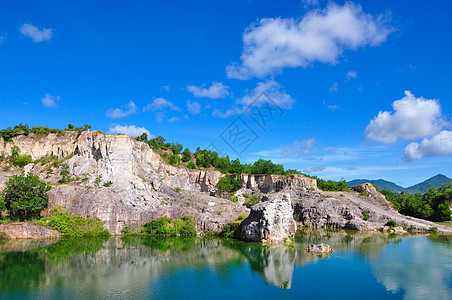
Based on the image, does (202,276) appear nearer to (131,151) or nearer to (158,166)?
(131,151)

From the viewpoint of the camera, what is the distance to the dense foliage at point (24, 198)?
→ 124 ft

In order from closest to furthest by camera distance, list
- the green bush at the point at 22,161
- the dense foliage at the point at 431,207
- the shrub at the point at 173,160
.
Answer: the green bush at the point at 22,161, the dense foliage at the point at 431,207, the shrub at the point at 173,160

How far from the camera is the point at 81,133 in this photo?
56688mm

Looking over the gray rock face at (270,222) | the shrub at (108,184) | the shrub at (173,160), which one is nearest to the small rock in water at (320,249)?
the gray rock face at (270,222)

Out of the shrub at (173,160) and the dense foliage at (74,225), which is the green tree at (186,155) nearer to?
the shrub at (173,160)

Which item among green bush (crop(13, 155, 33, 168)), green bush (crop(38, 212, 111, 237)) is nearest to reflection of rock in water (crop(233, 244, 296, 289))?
green bush (crop(38, 212, 111, 237))

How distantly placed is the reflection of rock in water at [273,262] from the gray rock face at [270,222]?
2079 millimetres

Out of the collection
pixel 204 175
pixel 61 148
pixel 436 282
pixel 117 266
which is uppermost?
pixel 61 148

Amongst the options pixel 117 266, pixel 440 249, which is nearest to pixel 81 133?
pixel 117 266

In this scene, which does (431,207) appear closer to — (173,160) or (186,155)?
(186,155)

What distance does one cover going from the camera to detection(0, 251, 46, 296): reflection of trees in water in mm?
20844

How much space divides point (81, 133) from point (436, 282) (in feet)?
185

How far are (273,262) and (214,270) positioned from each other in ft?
22.0

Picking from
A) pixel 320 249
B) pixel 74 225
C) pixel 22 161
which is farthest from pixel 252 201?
pixel 22 161
